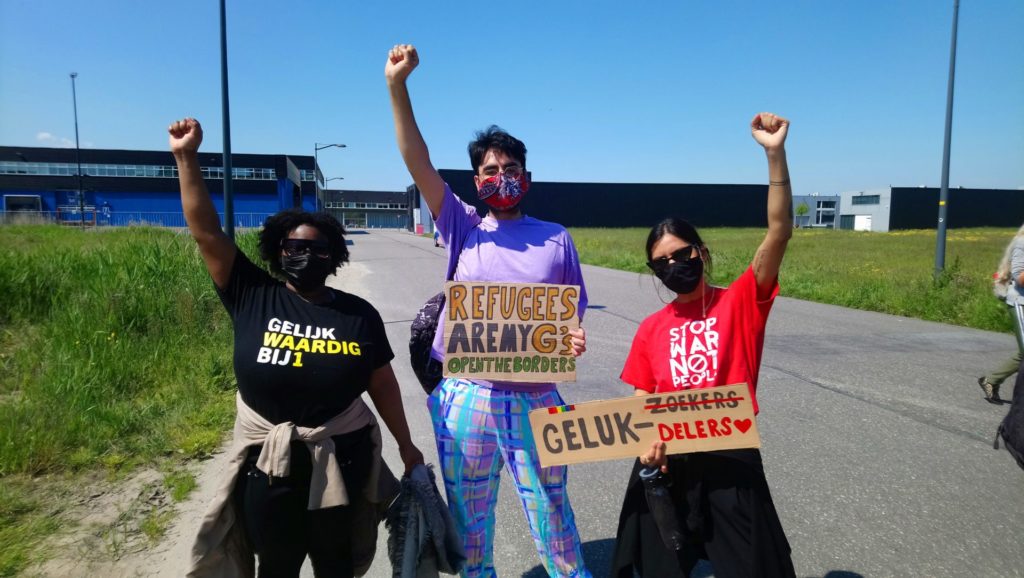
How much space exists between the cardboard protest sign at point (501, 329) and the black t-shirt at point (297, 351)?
334 mm

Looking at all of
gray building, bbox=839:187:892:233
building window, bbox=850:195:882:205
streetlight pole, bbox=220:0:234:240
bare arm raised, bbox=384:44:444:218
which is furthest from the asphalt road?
building window, bbox=850:195:882:205

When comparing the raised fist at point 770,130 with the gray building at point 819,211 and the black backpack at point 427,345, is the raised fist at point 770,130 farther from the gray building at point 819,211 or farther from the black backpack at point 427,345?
the gray building at point 819,211

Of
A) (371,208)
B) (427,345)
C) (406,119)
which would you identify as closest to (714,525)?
(427,345)

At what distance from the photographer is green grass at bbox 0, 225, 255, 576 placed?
427 cm

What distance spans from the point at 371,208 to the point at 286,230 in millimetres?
120358

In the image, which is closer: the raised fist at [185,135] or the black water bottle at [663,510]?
the black water bottle at [663,510]

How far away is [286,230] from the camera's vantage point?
8.48 feet

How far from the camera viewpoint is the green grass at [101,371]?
14.0 feet

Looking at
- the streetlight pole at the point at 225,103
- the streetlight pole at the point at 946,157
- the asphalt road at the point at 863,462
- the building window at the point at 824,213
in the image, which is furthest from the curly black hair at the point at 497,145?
the building window at the point at 824,213

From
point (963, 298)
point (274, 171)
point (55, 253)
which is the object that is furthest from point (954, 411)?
point (274, 171)

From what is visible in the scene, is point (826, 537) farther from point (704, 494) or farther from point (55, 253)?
point (55, 253)

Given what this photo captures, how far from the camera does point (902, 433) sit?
5391 millimetres

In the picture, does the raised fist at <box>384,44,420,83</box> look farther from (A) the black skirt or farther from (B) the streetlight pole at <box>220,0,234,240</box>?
(B) the streetlight pole at <box>220,0,234,240</box>

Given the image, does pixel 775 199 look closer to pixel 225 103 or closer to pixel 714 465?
pixel 714 465
